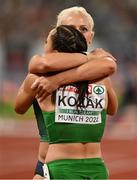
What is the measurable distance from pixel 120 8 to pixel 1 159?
3.88m

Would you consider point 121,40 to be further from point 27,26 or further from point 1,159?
point 1,159

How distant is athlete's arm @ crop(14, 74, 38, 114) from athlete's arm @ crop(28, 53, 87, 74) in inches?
2.4

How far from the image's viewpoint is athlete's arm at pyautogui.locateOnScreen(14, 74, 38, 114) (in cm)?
368

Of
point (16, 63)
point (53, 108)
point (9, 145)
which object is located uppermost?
point (53, 108)

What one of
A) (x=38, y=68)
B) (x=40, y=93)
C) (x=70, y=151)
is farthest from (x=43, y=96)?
(x=70, y=151)

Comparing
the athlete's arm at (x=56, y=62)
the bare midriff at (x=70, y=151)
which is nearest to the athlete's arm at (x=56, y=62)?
the athlete's arm at (x=56, y=62)

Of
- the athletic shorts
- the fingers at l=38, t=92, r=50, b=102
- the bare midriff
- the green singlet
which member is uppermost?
the fingers at l=38, t=92, r=50, b=102

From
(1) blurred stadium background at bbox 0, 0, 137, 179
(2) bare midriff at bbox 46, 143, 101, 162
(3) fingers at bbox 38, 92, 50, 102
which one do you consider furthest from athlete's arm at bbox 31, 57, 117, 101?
(1) blurred stadium background at bbox 0, 0, 137, 179

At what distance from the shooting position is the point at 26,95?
371 centimetres

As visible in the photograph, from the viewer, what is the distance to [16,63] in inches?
508

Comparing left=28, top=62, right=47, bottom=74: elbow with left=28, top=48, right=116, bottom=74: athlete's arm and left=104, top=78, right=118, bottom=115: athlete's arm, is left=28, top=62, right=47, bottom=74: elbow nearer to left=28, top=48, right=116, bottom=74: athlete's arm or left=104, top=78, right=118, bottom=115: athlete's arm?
left=28, top=48, right=116, bottom=74: athlete's arm

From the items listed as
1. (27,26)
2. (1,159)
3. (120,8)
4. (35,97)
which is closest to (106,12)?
(120,8)

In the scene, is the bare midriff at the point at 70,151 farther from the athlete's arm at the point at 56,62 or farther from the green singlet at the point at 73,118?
the athlete's arm at the point at 56,62

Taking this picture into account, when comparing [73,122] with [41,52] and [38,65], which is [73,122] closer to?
[38,65]
